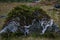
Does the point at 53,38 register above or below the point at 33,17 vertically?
below

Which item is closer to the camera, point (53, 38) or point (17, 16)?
point (53, 38)

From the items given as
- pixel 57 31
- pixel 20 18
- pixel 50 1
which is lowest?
pixel 50 1

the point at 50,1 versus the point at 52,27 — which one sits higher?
the point at 52,27

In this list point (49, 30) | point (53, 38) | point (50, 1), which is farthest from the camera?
point (50, 1)

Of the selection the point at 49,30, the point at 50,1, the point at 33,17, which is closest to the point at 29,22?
the point at 33,17

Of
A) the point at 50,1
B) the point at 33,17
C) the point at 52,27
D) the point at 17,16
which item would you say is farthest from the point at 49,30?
the point at 50,1

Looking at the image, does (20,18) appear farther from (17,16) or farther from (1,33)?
(1,33)

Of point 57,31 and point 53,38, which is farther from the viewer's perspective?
point 57,31

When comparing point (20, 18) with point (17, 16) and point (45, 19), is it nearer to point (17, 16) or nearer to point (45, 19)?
point (17, 16)

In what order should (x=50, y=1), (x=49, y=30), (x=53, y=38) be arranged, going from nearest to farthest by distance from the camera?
(x=53, y=38), (x=49, y=30), (x=50, y=1)

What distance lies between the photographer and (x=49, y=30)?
9.88 meters

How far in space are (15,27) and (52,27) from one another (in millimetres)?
1695

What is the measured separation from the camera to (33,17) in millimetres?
10125

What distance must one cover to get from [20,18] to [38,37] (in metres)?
1.39
